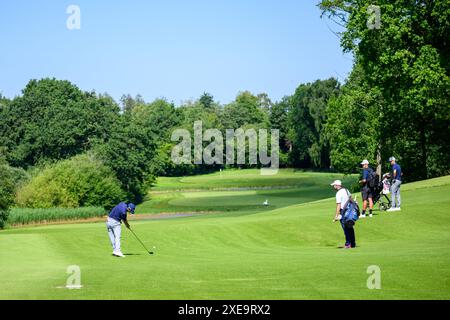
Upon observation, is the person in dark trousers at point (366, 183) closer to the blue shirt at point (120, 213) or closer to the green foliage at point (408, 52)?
the blue shirt at point (120, 213)

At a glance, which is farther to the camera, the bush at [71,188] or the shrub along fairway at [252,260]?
the bush at [71,188]

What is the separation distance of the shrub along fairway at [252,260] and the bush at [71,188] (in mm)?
52301

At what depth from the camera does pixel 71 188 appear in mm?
89375

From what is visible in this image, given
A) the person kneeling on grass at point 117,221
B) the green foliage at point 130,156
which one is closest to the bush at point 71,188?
the green foliage at point 130,156

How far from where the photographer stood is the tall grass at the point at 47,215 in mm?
66188

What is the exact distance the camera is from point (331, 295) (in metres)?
15.6

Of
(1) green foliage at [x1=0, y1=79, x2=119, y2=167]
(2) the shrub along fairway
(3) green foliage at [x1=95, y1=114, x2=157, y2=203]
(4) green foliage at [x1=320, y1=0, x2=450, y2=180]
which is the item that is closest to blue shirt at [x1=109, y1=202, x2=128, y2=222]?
(2) the shrub along fairway

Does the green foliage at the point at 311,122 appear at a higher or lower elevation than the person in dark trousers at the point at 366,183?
higher

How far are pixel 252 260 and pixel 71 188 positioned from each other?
68709 millimetres

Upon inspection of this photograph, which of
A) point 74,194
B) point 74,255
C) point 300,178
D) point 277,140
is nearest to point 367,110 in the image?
point 74,194

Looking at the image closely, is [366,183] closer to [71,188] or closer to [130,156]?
[71,188]

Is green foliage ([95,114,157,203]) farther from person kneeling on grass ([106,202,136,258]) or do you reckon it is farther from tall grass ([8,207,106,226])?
person kneeling on grass ([106,202,136,258])

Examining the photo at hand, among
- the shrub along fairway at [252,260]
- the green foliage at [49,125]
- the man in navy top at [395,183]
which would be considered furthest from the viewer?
the green foliage at [49,125]
